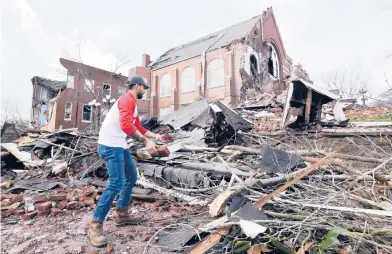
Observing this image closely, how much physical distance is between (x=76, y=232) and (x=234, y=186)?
1.96 m

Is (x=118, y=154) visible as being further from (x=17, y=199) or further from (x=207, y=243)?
(x=17, y=199)

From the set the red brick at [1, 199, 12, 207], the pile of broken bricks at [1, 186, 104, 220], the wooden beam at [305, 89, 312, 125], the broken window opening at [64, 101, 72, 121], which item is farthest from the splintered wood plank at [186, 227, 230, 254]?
the broken window opening at [64, 101, 72, 121]

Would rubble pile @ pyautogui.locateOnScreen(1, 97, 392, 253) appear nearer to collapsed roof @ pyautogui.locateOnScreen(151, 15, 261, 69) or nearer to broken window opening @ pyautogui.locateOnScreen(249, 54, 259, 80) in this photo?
broken window opening @ pyautogui.locateOnScreen(249, 54, 259, 80)

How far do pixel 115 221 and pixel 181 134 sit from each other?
4007mm

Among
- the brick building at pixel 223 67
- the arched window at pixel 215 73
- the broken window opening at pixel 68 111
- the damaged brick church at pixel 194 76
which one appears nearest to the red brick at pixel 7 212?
the brick building at pixel 223 67

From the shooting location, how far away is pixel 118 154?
106 inches

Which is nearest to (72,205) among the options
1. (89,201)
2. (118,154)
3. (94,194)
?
(89,201)

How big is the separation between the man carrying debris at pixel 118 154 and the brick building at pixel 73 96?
18.7m

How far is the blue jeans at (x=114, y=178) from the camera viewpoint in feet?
8.34

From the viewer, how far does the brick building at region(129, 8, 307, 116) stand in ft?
64.0

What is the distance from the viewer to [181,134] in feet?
22.2

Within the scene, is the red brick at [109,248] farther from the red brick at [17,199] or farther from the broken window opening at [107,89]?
the broken window opening at [107,89]

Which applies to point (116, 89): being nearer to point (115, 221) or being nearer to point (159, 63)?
point (159, 63)

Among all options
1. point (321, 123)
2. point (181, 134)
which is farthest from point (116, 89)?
point (321, 123)
